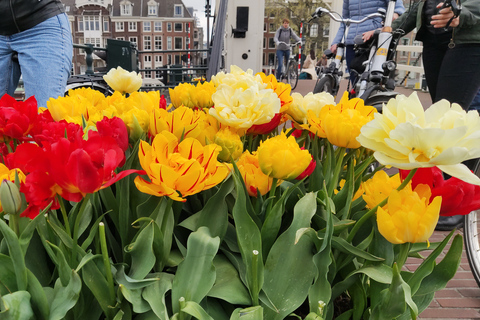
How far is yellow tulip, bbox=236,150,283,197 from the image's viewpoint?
0.64 metres

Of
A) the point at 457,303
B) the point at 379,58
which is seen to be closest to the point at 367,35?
the point at 379,58

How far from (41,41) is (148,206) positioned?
1.40 m

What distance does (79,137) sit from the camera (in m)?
0.50

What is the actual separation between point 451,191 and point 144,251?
0.40 meters

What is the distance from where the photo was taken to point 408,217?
49 centimetres

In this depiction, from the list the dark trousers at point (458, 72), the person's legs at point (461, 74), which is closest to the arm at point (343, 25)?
the dark trousers at point (458, 72)

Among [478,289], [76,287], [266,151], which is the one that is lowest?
[478,289]

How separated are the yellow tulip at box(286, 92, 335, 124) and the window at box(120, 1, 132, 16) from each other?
47.5 metres

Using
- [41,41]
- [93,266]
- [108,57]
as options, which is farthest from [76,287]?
[108,57]

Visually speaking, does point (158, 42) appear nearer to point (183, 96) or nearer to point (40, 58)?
point (40, 58)

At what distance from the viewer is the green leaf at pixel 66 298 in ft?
1.58

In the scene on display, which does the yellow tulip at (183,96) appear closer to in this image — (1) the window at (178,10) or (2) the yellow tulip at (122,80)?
(2) the yellow tulip at (122,80)

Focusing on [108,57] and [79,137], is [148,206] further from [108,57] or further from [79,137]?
[108,57]

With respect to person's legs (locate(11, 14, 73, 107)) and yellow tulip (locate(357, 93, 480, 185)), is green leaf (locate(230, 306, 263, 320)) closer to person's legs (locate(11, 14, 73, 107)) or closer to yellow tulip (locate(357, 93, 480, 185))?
yellow tulip (locate(357, 93, 480, 185))
